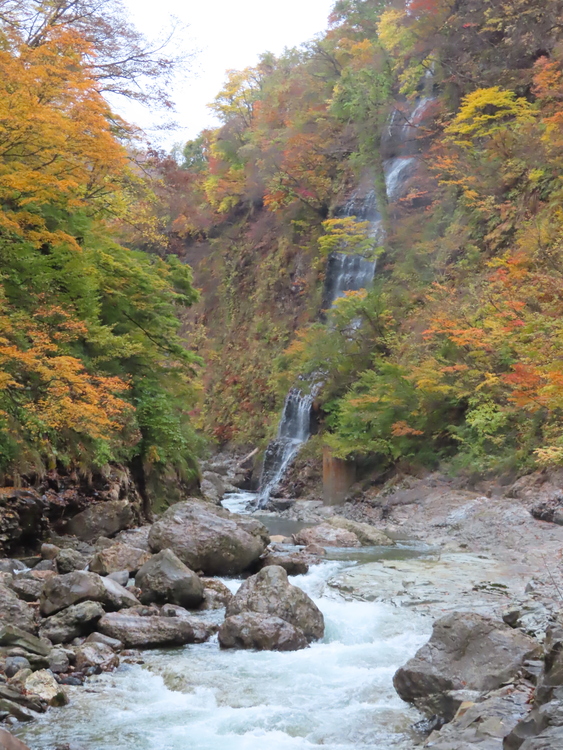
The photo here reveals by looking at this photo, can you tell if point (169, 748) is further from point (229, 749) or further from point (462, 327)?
point (462, 327)

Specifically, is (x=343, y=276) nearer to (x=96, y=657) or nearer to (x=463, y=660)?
(x=96, y=657)

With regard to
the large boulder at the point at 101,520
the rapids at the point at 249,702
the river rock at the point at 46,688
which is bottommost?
the rapids at the point at 249,702

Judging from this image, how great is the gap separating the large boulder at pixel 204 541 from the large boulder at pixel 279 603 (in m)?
1.93

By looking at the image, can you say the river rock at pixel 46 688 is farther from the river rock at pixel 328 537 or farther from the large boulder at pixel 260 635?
the river rock at pixel 328 537

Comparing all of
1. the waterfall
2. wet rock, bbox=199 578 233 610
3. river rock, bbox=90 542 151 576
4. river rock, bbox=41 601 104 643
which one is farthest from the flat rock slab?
the waterfall

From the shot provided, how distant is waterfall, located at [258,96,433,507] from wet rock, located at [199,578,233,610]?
12405mm

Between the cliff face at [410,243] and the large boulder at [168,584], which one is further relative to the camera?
the cliff face at [410,243]

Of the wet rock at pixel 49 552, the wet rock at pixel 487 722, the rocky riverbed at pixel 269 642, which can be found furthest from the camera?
the wet rock at pixel 49 552

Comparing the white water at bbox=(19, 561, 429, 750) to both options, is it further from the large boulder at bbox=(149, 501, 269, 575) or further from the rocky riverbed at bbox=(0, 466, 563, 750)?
the large boulder at bbox=(149, 501, 269, 575)

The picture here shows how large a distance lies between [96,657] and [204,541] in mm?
3588

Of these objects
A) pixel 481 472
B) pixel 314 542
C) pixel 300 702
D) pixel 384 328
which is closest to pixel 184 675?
pixel 300 702

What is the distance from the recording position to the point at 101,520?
37.1 ft

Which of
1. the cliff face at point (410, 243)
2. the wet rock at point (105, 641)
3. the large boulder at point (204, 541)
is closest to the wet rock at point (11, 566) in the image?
the large boulder at point (204, 541)

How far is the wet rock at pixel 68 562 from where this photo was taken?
8562 mm
